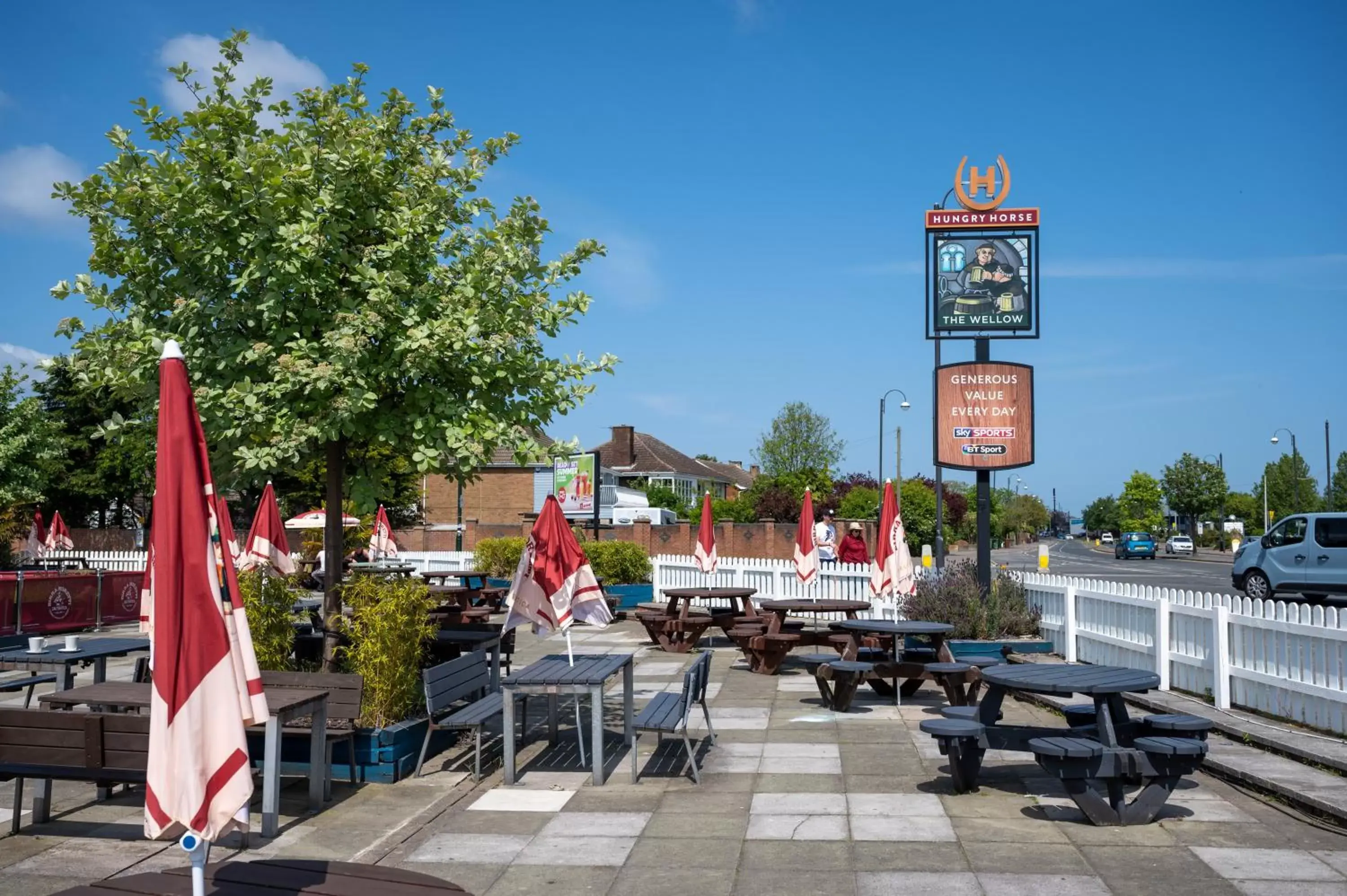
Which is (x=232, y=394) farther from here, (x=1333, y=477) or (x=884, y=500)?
(x=1333, y=477)

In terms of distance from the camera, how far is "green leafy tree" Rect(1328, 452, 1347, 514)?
7481 centimetres

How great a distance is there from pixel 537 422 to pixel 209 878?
A: 6159mm

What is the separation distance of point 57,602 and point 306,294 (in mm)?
14240

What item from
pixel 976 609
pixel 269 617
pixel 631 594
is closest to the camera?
pixel 269 617

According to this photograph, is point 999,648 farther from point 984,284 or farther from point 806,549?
point 984,284

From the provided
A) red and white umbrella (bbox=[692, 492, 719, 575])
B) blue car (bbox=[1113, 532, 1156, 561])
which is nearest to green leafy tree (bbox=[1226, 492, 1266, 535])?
blue car (bbox=[1113, 532, 1156, 561])

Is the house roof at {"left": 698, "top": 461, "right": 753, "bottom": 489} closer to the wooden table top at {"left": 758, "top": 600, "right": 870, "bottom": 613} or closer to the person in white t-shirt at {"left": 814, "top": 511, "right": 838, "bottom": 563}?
the person in white t-shirt at {"left": 814, "top": 511, "right": 838, "bottom": 563}

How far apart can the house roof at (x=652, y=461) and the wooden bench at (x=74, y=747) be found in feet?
214

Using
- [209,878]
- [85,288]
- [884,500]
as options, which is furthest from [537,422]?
[884,500]

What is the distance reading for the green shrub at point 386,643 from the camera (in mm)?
9172

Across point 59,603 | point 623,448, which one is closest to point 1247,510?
point 623,448

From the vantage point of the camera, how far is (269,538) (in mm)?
16281

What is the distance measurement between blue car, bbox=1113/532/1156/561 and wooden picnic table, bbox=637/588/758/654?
51.4m

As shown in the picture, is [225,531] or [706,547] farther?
[706,547]
